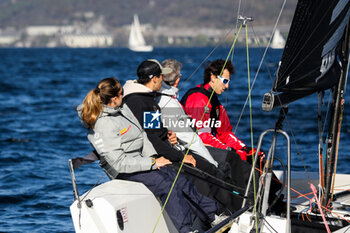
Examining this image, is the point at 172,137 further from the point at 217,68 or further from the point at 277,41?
the point at 277,41

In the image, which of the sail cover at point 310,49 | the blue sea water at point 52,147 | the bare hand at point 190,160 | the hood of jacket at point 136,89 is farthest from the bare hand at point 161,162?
the sail cover at point 310,49

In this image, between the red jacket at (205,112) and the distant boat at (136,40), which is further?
the distant boat at (136,40)

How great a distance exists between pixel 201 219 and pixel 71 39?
160687 mm

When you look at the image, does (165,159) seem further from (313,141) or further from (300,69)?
(313,141)

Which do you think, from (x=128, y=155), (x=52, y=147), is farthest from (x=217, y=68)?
(x=52, y=147)

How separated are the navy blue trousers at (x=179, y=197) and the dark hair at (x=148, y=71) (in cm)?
62

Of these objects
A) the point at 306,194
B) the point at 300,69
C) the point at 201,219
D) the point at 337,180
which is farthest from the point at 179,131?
the point at 337,180

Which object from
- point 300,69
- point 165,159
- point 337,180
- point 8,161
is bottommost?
point 8,161

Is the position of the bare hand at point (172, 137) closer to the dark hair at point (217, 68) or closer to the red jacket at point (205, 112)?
the red jacket at point (205, 112)

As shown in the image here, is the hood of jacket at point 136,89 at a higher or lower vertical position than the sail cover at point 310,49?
lower

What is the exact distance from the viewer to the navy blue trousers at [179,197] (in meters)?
3.68

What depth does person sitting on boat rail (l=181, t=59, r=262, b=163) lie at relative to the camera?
4.50 m

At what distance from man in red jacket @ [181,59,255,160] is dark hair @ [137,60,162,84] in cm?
53

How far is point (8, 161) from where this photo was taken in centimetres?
877
